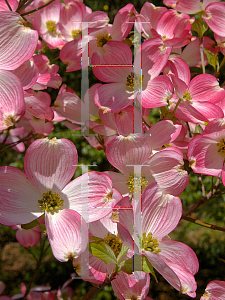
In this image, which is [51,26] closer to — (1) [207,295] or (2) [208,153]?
(2) [208,153]

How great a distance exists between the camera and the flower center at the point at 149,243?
0.44 meters

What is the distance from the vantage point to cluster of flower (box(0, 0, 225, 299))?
1.37ft

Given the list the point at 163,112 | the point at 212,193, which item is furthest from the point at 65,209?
the point at 212,193

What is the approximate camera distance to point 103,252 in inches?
16.5

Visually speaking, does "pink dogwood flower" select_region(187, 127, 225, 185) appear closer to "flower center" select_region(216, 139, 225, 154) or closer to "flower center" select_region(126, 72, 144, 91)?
"flower center" select_region(216, 139, 225, 154)

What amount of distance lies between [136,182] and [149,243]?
0.33 ft

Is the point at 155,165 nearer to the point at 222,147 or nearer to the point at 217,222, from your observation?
the point at 222,147

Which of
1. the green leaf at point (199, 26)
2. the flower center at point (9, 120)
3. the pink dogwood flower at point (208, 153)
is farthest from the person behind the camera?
the green leaf at point (199, 26)

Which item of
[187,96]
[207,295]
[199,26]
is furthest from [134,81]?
[207,295]

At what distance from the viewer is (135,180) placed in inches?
19.5

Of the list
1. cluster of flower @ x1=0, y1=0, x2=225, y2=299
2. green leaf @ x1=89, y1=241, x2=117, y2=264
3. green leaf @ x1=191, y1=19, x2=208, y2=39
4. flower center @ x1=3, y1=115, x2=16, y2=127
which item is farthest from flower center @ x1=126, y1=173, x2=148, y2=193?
green leaf @ x1=191, y1=19, x2=208, y2=39

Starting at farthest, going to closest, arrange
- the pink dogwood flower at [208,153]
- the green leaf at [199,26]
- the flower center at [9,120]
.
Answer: the green leaf at [199,26] → the pink dogwood flower at [208,153] → the flower center at [9,120]

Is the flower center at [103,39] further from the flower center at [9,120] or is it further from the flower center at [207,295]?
the flower center at [207,295]

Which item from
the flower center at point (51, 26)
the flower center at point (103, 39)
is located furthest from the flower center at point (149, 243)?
the flower center at point (51, 26)
